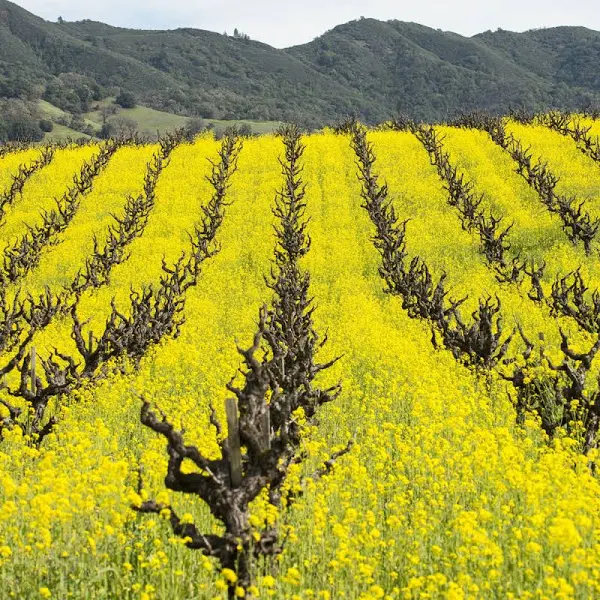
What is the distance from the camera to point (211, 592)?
6.48 m

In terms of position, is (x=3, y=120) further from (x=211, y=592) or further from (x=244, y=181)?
(x=211, y=592)

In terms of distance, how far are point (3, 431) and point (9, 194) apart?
35.6 metres

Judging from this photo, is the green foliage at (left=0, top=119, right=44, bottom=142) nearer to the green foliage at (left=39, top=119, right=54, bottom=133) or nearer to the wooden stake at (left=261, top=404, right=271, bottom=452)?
the green foliage at (left=39, top=119, right=54, bottom=133)

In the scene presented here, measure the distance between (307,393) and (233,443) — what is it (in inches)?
205

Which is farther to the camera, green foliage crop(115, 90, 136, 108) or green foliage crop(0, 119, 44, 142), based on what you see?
green foliage crop(115, 90, 136, 108)

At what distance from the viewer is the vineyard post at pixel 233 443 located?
6.34 metres

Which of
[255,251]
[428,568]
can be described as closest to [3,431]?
[428,568]

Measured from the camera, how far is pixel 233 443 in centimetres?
650

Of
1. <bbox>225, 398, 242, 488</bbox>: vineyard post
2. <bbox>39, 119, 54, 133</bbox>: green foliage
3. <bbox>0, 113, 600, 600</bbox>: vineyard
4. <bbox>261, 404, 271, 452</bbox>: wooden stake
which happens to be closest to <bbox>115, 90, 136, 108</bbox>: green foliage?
<bbox>39, 119, 54, 133</bbox>: green foliage

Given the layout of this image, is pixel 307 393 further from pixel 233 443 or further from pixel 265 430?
pixel 233 443

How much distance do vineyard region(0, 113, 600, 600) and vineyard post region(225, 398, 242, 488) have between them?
0.02 meters

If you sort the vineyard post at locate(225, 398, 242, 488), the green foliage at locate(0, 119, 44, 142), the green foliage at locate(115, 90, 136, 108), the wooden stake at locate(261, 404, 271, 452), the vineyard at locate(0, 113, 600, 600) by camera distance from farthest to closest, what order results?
1. the green foliage at locate(115, 90, 136, 108)
2. the green foliage at locate(0, 119, 44, 142)
3. the wooden stake at locate(261, 404, 271, 452)
4. the vineyard at locate(0, 113, 600, 600)
5. the vineyard post at locate(225, 398, 242, 488)

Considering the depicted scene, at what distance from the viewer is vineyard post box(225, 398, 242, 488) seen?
250 inches

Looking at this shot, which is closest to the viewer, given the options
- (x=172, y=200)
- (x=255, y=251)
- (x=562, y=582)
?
(x=562, y=582)
